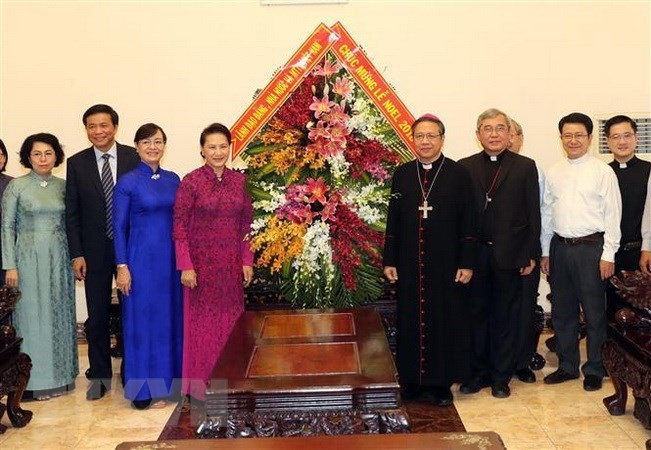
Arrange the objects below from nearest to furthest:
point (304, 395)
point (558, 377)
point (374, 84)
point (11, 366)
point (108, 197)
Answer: point (304, 395) < point (11, 366) < point (108, 197) < point (558, 377) < point (374, 84)

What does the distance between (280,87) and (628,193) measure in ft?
7.68

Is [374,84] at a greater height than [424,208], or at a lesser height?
greater

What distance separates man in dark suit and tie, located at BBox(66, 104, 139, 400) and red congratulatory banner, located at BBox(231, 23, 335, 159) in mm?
749

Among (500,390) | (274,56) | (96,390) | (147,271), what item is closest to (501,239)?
(500,390)

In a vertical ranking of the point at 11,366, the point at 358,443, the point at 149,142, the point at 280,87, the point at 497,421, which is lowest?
the point at 497,421

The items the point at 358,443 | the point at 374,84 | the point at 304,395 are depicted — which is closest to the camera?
the point at 358,443

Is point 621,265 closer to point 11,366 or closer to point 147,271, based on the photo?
point 147,271

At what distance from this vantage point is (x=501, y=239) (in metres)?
4.26

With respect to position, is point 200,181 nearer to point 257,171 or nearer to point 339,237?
point 257,171

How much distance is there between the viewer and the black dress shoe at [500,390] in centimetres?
431

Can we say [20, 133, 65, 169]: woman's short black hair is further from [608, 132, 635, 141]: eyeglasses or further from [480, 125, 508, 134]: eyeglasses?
[608, 132, 635, 141]: eyeglasses

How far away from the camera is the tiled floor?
12.0 ft

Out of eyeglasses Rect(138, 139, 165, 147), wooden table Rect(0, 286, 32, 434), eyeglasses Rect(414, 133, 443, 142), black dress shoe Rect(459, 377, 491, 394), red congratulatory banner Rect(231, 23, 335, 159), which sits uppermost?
red congratulatory banner Rect(231, 23, 335, 159)

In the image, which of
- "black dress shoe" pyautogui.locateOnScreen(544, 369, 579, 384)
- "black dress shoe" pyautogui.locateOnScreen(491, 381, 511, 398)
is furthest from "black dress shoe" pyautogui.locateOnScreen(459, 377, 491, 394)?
"black dress shoe" pyautogui.locateOnScreen(544, 369, 579, 384)
